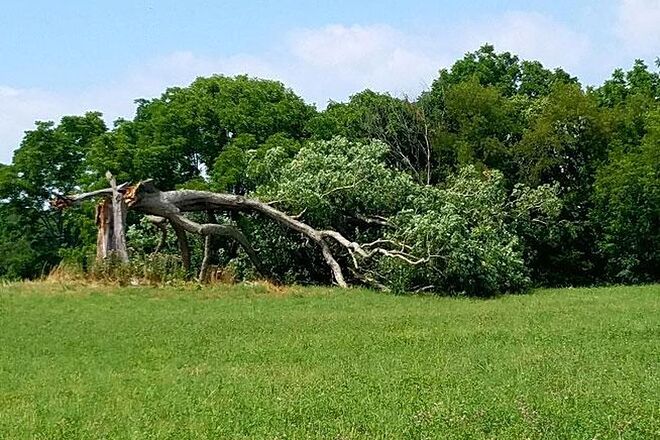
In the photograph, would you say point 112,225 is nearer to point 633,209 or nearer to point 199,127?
point 199,127

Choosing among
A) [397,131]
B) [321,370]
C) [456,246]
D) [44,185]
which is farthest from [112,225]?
[44,185]

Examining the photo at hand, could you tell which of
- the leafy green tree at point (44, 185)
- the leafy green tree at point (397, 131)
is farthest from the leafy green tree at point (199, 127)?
the leafy green tree at point (44, 185)

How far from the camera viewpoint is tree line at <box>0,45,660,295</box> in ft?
94.0

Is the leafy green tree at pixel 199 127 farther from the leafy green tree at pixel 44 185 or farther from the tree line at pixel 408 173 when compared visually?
the leafy green tree at pixel 44 185

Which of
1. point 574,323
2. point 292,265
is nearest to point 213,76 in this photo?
point 292,265

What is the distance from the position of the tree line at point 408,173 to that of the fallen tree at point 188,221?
570 mm

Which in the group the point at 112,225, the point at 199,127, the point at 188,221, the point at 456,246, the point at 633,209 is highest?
the point at 199,127

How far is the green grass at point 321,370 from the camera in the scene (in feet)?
28.5

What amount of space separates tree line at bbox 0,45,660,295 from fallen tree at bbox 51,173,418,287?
1.87 feet

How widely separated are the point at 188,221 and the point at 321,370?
15.9 metres

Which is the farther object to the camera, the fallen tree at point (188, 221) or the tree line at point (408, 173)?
the tree line at point (408, 173)

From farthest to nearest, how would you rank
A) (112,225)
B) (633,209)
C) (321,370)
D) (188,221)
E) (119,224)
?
(633,209)
(188,221)
(112,225)
(119,224)
(321,370)

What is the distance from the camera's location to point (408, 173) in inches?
1453

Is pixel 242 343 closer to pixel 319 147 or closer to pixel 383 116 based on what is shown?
pixel 319 147
